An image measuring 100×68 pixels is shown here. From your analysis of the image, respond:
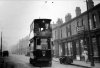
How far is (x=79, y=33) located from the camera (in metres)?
27.7

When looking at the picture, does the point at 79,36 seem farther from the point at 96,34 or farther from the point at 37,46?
the point at 37,46

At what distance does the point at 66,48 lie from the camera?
35.5 m

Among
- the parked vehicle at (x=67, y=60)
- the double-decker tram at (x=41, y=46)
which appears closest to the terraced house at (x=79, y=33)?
the parked vehicle at (x=67, y=60)

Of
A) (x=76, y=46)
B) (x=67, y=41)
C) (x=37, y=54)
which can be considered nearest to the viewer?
(x=37, y=54)

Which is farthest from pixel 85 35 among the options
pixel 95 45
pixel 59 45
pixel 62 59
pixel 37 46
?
pixel 59 45

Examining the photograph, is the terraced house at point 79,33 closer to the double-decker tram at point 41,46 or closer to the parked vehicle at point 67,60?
the parked vehicle at point 67,60

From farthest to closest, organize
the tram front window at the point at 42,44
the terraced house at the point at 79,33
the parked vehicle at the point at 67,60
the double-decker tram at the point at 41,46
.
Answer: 1. the terraced house at the point at 79,33
2. the parked vehicle at the point at 67,60
3. the tram front window at the point at 42,44
4. the double-decker tram at the point at 41,46

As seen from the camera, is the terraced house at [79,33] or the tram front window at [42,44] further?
the terraced house at [79,33]

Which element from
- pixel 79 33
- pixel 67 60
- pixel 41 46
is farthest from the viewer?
pixel 79 33

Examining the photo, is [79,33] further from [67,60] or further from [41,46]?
[41,46]

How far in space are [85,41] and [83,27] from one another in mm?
2699

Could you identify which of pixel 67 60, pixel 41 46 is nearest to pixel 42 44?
pixel 41 46

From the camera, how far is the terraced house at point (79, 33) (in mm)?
23531

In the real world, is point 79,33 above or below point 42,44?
above
